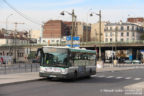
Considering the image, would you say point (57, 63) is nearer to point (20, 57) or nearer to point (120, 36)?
point (20, 57)

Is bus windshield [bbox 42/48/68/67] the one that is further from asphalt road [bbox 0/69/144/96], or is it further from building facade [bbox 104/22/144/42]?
building facade [bbox 104/22/144/42]

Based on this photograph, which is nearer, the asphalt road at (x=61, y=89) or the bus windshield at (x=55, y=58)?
the asphalt road at (x=61, y=89)

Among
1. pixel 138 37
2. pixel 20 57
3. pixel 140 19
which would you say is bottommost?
pixel 20 57

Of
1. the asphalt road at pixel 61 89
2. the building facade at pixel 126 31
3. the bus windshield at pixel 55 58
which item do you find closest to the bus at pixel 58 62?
the bus windshield at pixel 55 58

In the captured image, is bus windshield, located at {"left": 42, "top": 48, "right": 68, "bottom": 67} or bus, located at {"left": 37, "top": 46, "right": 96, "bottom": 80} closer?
bus, located at {"left": 37, "top": 46, "right": 96, "bottom": 80}

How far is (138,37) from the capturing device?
14450 centimetres

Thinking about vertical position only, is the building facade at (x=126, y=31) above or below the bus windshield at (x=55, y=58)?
above

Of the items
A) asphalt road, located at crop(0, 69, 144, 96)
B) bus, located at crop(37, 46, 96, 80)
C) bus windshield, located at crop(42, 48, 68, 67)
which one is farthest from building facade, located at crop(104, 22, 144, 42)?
asphalt road, located at crop(0, 69, 144, 96)

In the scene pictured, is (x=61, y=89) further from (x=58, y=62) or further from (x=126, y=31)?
(x=126, y=31)

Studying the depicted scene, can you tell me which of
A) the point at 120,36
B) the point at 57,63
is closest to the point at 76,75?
the point at 57,63

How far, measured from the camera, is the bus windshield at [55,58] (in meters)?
22.4

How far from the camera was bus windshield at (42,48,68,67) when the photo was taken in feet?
73.6

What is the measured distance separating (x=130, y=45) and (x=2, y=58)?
45872 mm

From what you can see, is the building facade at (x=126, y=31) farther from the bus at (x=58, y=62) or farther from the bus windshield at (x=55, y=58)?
the bus windshield at (x=55, y=58)
